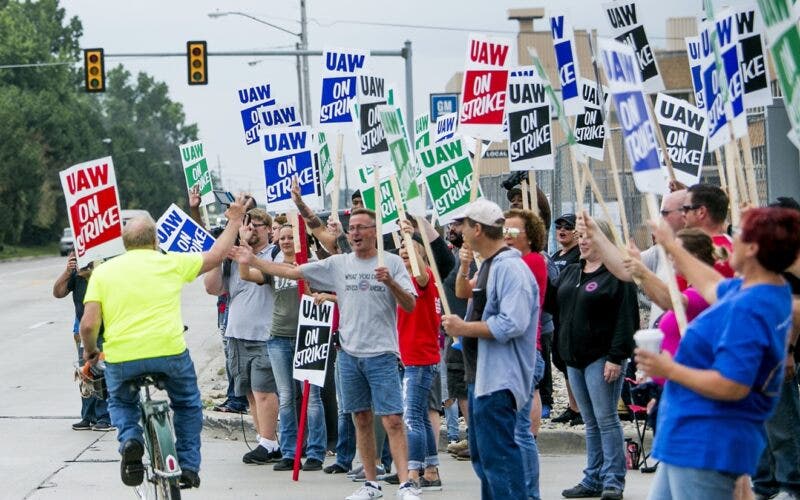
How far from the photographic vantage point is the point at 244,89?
1262cm

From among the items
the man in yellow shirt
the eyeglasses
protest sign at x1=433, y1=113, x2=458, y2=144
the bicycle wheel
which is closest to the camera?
the eyeglasses

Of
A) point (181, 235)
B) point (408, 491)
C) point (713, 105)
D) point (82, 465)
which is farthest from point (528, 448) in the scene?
point (82, 465)

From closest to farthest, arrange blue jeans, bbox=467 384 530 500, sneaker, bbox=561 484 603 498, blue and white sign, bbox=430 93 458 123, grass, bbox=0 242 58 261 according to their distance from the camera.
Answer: blue jeans, bbox=467 384 530 500 → sneaker, bbox=561 484 603 498 → blue and white sign, bbox=430 93 458 123 → grass, bbox=0 242 58 261

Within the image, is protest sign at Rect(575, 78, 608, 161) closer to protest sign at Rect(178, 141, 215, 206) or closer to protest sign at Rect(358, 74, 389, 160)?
protest sign at Rect(358, 74, 389, 160)

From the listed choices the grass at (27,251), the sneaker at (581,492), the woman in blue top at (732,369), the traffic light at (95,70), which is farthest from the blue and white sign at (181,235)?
the grass at (27,251)

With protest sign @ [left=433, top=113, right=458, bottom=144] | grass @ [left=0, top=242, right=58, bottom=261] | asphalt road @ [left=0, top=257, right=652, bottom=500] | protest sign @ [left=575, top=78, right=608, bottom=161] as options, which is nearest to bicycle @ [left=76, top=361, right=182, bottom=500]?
asphalt road @ [left=0, top=257, right=652, bottom=500]

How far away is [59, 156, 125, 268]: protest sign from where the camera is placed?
9.52m

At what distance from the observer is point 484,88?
957 cm

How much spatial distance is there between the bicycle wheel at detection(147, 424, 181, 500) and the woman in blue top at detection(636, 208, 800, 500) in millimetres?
3604

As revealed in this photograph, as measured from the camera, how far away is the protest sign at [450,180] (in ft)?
31.6

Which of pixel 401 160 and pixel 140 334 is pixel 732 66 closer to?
pixel 401 160

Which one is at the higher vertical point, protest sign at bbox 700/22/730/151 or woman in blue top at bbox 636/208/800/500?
protest sign at bbox 700/22/730/151

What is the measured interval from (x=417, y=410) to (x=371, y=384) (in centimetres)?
54

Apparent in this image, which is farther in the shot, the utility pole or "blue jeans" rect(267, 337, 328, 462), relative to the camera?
the utility pole
